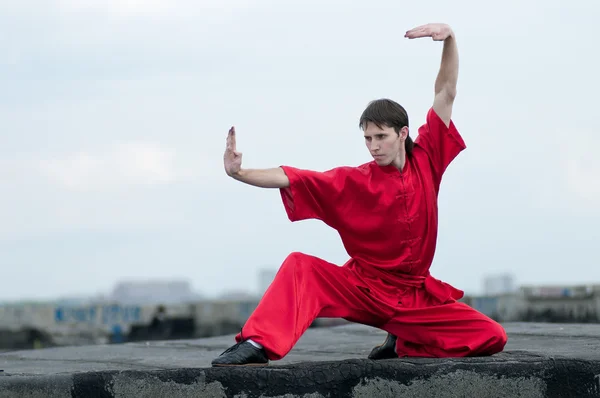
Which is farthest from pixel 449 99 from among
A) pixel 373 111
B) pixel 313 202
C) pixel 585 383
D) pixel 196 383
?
pixel 196 383

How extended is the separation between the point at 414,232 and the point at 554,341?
4.82 ft

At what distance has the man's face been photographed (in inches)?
166

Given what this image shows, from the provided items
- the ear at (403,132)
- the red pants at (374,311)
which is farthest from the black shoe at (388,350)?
the ear at (403,132)

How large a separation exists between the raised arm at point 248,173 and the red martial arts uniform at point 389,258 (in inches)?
1.8

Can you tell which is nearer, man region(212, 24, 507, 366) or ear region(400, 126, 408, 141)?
man region(212, 24, 507, 366)

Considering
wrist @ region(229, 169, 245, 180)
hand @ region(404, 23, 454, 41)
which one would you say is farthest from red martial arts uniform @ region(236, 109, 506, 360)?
hand @ region(404, 23, 454, 41)

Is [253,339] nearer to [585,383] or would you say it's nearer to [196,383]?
[196,383]

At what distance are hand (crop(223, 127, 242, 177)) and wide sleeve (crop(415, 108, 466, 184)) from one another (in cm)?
94

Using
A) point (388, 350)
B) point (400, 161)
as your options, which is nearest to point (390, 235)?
point (400, 161)

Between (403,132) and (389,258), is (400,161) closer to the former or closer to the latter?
(403,132)

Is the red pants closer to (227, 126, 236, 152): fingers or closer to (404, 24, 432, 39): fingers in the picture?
(227, 126, 236, 152): fingers

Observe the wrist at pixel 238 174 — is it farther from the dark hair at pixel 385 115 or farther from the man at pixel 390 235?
the dark hair at pixel 385 115

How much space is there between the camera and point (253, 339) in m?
3.95

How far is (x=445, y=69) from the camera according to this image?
4.40m
